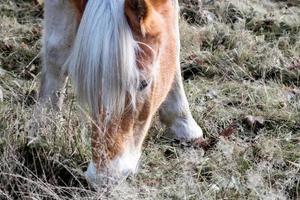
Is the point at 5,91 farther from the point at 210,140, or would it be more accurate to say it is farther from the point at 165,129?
the point at 210,140

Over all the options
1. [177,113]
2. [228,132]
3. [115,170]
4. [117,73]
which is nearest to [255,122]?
[228,132]

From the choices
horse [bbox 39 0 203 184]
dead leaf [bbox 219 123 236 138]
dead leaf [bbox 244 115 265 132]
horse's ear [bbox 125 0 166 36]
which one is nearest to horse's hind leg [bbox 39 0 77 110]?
horse [bbox 39 0 203 184]

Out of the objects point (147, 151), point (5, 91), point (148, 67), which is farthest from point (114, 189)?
point (5, 91)

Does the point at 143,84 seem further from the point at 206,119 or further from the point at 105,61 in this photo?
the point at 206,119

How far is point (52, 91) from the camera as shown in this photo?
3455mm

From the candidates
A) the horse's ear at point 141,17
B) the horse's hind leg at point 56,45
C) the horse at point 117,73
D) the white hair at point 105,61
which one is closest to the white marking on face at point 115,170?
the horse at point 117,73

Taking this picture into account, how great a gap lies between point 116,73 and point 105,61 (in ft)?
0.22

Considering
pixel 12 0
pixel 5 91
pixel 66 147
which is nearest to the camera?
pixel 66 147

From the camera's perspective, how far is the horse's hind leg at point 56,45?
3.25 meters

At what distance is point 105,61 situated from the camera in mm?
2365

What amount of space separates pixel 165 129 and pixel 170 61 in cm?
69

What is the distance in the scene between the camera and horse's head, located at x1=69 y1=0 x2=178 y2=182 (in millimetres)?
2385

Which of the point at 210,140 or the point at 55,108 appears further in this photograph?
the point at 210,140

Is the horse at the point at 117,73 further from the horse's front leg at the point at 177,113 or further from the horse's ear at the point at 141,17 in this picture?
the horse's front leg at the point at 177,113
